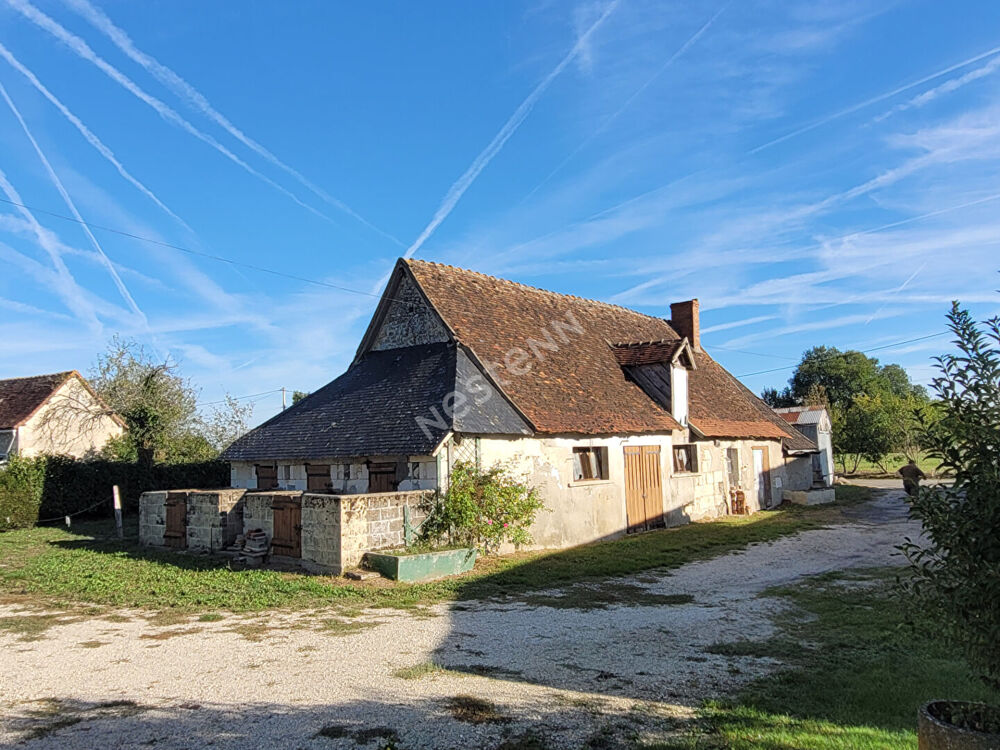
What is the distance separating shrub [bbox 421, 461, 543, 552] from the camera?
12594mm

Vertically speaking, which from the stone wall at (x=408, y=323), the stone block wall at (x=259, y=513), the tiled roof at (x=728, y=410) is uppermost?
the stone wall at (x=408, y=323)

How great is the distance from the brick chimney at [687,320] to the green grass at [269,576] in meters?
9.62

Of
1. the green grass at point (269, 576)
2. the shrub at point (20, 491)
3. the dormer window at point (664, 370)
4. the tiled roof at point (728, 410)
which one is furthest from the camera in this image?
the shrub at point (20, 491)

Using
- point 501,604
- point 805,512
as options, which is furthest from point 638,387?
point 501,604

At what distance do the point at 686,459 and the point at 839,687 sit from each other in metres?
13.7

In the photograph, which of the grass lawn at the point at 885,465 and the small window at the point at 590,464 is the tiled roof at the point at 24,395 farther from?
the grass lawn at the point at 885,465

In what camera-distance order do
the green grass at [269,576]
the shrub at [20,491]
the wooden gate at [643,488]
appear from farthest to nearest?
the shrub at [20,491], the wooden gate at [643,488], the green grass at [269,576]

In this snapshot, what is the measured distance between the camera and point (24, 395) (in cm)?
2825

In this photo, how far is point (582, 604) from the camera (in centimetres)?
938

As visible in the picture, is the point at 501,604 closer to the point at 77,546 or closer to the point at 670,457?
the point at 670,457

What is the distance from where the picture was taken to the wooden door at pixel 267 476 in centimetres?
1616

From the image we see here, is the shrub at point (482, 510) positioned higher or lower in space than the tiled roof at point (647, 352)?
lower

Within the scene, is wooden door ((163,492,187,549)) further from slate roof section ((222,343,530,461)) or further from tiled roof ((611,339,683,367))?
tiled roof ((611,339,683,367))

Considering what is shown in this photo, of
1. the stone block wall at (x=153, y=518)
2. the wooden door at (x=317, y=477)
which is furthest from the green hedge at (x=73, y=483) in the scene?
the wooden door at (x=317, y=477)
